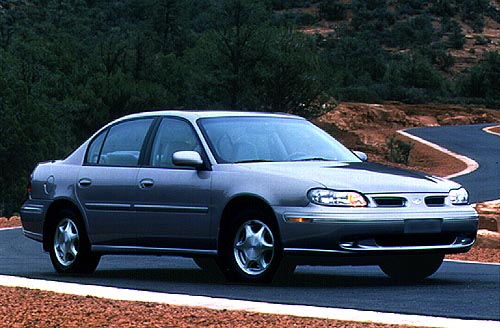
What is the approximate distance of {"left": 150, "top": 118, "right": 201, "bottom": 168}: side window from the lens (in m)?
11.7

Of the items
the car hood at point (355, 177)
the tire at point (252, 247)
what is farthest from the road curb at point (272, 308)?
the car hood at point (355, 177)

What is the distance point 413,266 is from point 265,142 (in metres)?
1.82

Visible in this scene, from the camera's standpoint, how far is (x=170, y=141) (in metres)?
11.9

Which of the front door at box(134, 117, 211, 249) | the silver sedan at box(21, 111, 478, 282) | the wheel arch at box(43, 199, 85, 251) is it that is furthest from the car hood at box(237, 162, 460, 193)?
the wheel arch at box(43, 199, 85, 251)

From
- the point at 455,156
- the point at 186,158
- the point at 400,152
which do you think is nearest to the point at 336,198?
the point at 186,158

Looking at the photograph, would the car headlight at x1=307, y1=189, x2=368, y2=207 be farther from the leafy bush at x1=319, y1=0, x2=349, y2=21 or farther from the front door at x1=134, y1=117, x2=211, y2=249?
the leafy bush at x1=319, y1=0, x2=349, y2=21

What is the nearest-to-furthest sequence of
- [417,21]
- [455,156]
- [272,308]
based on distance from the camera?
[272,308]
[455,156]
[417,21]

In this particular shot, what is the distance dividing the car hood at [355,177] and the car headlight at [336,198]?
48 millimetres

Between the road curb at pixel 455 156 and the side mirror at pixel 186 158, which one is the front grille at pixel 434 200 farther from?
the road curb at pixel 455 156

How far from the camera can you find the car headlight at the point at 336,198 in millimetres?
10438

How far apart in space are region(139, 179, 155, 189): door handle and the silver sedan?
0.02m

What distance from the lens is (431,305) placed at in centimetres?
971

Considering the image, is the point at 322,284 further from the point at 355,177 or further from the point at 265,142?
the point at 265,142

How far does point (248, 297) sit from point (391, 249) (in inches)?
54.5
